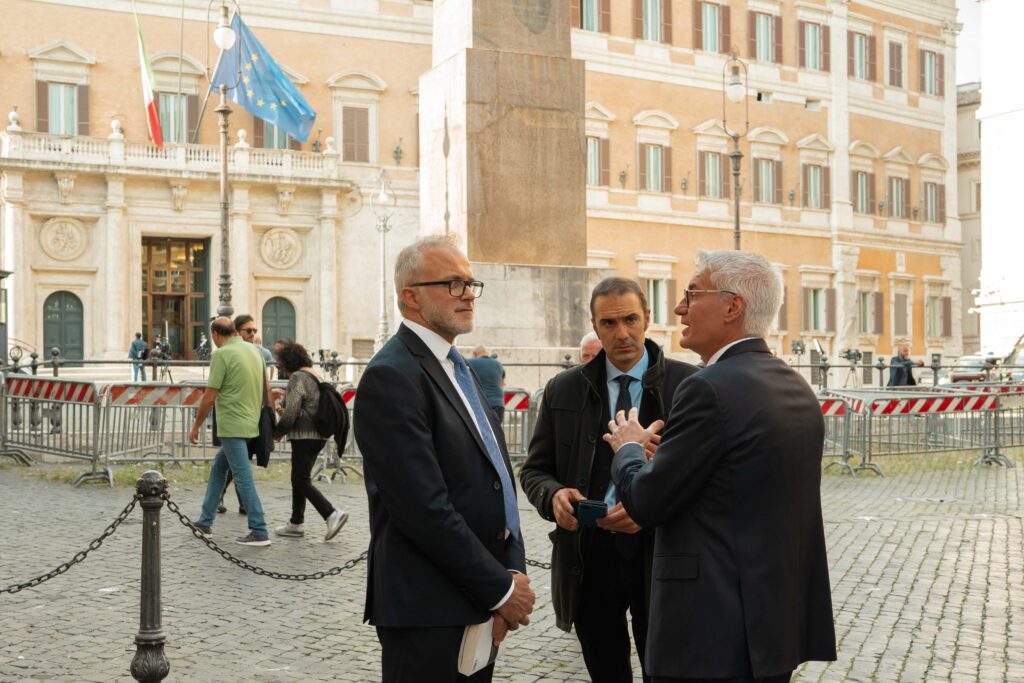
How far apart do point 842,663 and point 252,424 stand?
4574 millimetres

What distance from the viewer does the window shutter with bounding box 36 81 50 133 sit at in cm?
3048

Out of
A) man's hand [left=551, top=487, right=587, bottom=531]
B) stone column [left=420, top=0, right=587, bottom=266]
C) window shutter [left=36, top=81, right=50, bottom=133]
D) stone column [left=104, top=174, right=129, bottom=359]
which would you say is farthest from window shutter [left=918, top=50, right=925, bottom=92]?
man's hand [left=551, top=487, right=587, bottom=531]

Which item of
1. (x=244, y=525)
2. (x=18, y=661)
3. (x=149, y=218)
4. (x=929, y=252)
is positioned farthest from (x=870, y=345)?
(x=18, y=661)

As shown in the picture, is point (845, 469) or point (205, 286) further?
point (205, 286)

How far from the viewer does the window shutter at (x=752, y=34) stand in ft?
128

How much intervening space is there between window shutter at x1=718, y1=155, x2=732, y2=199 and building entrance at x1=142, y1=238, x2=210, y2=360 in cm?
1589

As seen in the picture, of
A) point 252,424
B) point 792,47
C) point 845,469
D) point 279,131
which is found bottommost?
point 845,469

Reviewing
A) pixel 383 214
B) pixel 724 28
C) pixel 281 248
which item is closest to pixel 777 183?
pixel 724 28

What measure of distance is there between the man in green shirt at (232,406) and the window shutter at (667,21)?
101 feet

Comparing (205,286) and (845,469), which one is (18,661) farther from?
(205,286)

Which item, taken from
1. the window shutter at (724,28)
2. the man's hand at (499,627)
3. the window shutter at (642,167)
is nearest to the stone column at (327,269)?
the window shutter at (642,167)

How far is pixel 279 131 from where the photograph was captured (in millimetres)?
33344

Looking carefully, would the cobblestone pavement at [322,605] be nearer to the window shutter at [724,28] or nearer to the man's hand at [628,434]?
the man's hand at [628,434]

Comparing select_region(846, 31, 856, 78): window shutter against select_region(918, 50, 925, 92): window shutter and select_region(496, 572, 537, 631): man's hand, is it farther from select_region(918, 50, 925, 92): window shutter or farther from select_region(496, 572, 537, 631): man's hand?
select_region(496, 572, 537, 631): man's hand
